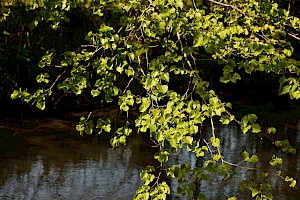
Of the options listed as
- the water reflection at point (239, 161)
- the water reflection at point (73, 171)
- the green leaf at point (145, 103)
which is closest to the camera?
the green leaf at point (145, 103)

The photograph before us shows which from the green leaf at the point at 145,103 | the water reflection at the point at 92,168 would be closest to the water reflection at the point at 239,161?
the water reflection at the point at 92,168

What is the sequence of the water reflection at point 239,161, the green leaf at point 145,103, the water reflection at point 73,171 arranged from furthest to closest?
1. the water reflection at point 239,161
2. the water reflection at point 73,171
3. the green leaf at point 145,103

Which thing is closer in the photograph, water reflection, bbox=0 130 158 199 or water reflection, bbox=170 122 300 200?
water reflection, bbox=0 130 158 199

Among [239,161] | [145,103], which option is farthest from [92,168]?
[145,103]

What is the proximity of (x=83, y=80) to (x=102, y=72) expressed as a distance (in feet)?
0.31

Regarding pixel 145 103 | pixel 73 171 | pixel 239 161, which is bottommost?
pixel 73 171

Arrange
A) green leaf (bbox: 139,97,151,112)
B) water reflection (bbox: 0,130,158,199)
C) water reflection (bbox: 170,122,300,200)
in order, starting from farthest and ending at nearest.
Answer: water reflection (bbox: 170,122,300,200)
water reflection (bbox: 0,130,158,199)
green leaf (bbox: 139,97,151,112)

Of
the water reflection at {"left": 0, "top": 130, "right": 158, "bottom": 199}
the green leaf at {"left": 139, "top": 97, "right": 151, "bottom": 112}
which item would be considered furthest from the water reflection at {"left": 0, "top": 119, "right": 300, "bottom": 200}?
the green leaf at {"left": 139, "top": 97, "right": 151, "bottom": 112}

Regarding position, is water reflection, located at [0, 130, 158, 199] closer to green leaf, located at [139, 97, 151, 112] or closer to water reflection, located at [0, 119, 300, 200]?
water reflection, located at [0, 119, 300, 200]

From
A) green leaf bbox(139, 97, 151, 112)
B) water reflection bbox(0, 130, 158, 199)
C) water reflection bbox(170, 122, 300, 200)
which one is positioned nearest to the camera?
green leaf bbox(139, 97, 151, 112)

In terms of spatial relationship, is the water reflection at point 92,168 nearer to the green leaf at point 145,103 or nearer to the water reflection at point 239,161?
the water reflection at point 239,161

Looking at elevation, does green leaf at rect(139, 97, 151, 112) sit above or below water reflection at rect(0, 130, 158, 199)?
above

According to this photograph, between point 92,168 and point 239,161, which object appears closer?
point 92,168

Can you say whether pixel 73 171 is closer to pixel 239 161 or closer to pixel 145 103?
pixel 239 161
